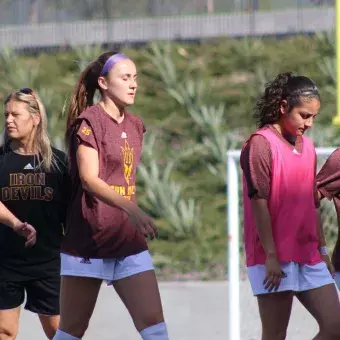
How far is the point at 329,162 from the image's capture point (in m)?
5.34

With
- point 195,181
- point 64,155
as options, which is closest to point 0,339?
point 64,155

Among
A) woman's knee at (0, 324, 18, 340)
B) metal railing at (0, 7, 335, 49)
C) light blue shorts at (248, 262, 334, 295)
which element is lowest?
woman's knee at (0, 324, 18, 340)

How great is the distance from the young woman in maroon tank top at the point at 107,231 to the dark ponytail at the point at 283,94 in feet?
2.06

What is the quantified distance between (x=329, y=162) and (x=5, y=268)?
1.77m

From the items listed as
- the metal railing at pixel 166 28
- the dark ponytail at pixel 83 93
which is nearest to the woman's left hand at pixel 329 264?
the dark ponytail at pixel 83 93

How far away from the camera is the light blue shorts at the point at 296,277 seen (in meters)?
5.00

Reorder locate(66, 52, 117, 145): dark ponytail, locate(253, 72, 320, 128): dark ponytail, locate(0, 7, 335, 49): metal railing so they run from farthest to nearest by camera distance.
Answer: locate(0, 7, 335, 49): metal railing, locate(66, 52, 117, 145): dark ponytail, locate(253, 72, 320, 128): dark ponytail

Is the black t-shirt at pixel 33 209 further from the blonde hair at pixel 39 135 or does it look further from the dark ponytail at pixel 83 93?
the dark ponytail at pixel 83 93

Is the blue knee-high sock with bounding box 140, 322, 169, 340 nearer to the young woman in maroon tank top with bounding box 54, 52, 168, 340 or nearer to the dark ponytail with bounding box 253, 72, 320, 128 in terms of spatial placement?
the young woman in maroon tank top with bounding box 54, 52, 168, 340

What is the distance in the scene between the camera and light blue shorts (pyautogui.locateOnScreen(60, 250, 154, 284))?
4992 millimetres

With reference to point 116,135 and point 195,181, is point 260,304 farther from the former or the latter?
point 195,181

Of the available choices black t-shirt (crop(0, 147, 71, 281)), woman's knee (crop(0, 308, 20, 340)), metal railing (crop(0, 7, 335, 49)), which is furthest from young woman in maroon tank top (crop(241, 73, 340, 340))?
metal railing (crop(0, 7, 335, 49))

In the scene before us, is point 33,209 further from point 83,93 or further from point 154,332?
point 154,332

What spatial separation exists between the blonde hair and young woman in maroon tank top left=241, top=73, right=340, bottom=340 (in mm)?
1142
